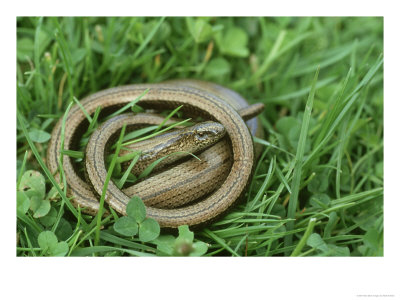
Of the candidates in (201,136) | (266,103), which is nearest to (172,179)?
(201,136)

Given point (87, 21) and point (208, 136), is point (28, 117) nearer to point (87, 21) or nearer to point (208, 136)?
point (87, 21)

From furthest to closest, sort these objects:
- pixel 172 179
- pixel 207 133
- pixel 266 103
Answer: pixel 266 103 < pixel 207 133 < pixel 172 179

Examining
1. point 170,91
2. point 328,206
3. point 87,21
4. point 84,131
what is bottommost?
point 328,206

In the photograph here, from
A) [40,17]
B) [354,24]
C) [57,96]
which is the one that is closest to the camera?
[40,17]

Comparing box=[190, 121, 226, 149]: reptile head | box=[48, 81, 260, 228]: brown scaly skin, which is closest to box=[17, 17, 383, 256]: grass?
box=[48, 81, 260, 228]: brown scaly skin

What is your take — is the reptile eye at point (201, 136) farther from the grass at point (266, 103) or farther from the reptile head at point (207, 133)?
the grass at point (266, 103)

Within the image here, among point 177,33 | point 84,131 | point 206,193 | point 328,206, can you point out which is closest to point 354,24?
point 177,33

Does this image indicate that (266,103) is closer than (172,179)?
No

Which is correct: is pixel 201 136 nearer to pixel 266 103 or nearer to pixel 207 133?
pixel 207 133

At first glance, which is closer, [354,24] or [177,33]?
[177,33]
